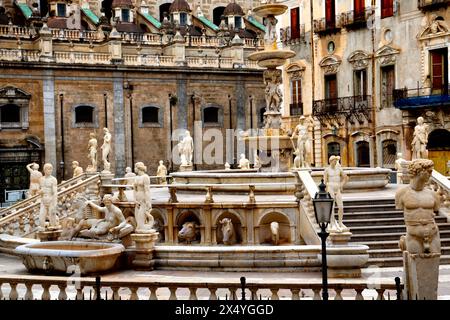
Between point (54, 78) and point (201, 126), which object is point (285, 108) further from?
point (54, 78)

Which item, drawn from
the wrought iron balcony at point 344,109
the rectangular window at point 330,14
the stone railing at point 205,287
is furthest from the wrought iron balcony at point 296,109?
the stone railing at point 205,287

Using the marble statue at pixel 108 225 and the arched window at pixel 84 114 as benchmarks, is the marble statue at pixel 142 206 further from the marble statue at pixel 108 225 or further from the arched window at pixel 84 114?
the arched window at pixel 84 114

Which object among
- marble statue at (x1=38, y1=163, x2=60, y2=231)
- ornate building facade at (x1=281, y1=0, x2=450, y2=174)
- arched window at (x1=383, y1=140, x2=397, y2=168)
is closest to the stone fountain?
marble statue at (x1=38, y1=163, x2=60, y2=231)

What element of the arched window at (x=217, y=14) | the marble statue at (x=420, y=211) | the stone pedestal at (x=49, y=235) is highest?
the arched window at (x=217, y=14)

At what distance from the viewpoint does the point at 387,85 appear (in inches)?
1367

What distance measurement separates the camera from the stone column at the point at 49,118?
39.5m

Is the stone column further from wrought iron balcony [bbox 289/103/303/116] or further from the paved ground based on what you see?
the paved ground

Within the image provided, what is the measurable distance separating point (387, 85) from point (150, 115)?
15.4 m

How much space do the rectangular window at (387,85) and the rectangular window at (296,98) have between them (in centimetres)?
564

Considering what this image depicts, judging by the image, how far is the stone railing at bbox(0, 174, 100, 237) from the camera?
22.3 m

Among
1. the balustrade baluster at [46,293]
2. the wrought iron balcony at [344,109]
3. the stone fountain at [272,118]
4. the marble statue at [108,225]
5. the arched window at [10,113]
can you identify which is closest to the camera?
the balustrade baluster at [46,293]

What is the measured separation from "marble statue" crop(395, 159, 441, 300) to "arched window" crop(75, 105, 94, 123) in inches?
1290
